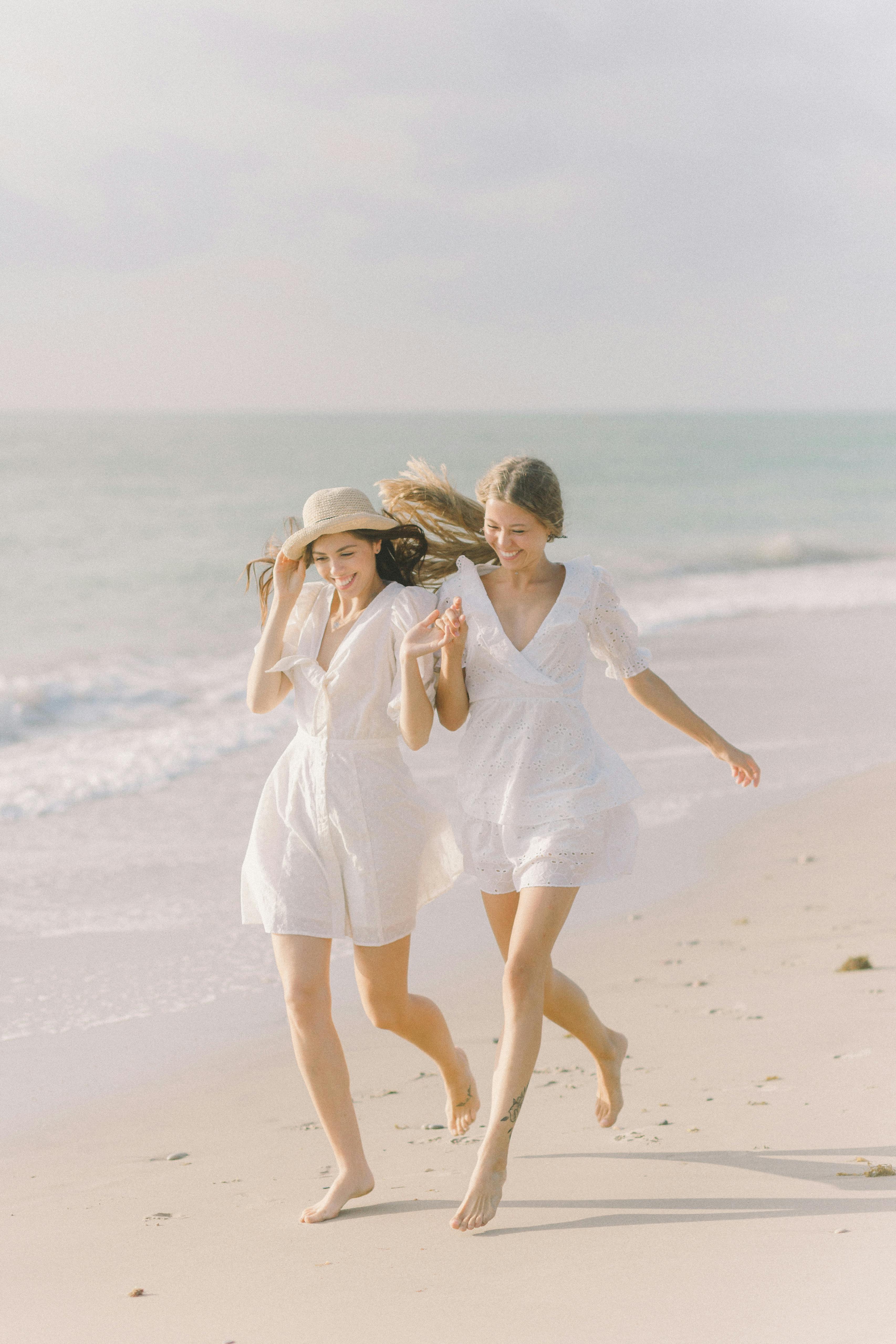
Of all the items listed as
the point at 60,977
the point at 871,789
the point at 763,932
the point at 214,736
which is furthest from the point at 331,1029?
the point at 214,736

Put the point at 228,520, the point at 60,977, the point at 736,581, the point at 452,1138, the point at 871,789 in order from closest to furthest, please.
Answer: the point at 452,1138, the point at 60,977, the point at 871,789, the point at 736,581, the point at 228,520

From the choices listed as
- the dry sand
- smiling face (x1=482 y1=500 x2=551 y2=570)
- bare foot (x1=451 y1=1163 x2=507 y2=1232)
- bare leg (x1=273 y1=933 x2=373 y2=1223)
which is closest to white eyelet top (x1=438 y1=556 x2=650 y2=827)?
smiling face (x1=482 y1=500 x2=551 y2=570)

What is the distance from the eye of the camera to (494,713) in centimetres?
379

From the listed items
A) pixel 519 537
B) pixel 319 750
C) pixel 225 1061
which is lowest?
pixel 225 1061

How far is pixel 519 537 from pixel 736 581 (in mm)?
21356

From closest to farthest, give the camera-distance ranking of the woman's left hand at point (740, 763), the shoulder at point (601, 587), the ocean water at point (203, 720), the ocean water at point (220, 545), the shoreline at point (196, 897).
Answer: the shoulder at point (601, 587) < the woman's left hand at point (740, 763) < the shoreline at point (196, 897) < the ocean water at point (203, 720) < the ocean water at point (220, 545)

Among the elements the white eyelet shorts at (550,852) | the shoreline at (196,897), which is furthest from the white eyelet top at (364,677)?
the shoreline at (196,897)

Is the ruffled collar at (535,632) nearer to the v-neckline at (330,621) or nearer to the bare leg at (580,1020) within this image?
the v-neckline at (330,621)

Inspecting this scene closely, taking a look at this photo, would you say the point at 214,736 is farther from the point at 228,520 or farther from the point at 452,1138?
the point at 228,520

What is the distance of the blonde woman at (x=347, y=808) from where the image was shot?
357 cm

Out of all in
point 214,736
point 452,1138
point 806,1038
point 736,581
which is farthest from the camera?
point 736,581

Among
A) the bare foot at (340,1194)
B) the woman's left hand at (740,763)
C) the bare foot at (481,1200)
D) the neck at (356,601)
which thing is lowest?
the bare foot at (340,1194)

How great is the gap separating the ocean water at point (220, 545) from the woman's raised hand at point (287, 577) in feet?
16.3

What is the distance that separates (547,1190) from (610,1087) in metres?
0.46
